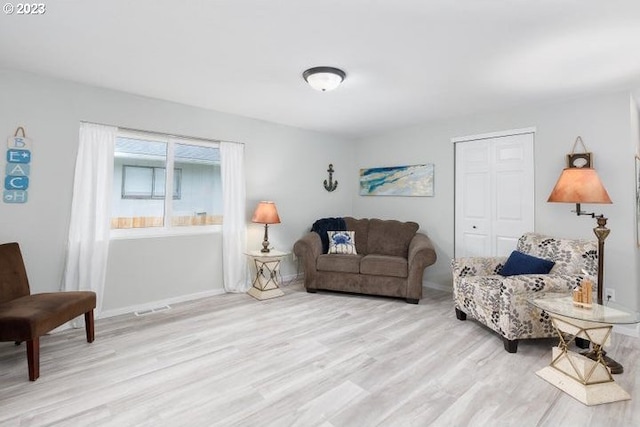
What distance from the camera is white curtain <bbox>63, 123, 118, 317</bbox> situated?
3.03m

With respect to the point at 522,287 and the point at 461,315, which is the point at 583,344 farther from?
the point at 461,315

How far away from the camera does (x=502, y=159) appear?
3828 millimetres

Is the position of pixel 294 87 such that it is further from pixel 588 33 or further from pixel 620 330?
pixel 620 330

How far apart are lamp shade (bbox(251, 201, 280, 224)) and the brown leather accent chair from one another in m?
1.85

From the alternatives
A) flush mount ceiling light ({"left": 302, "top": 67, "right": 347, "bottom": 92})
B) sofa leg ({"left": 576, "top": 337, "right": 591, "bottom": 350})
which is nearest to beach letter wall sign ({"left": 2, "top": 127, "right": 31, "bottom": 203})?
flush mount ceiling light ({"left": 302, "top": 67, "right": 347, "bottom": 92})

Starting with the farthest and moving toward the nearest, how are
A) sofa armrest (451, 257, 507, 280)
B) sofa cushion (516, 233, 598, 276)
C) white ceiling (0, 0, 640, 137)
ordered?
1. sofa armrest (451, 257, 507, 280)
2. sofa cushion (516, 233, 598, 276)
3. white ceiling (0, 0, 640, 137)

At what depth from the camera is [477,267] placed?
322 cm

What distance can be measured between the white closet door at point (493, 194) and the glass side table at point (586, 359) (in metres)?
1.57

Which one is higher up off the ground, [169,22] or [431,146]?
[169,22]

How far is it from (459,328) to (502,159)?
2127 millimetres

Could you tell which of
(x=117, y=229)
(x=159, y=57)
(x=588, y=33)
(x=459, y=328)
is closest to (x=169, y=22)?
(x=159, y=57)

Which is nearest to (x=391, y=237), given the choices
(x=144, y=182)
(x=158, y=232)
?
(x=158, y=232)

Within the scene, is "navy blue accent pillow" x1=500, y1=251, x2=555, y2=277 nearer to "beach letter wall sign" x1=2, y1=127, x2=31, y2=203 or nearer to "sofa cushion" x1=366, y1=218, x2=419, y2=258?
"sofa cushion" x1=366, y1=218, x2=419, y2=258

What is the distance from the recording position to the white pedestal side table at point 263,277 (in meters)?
3.94
